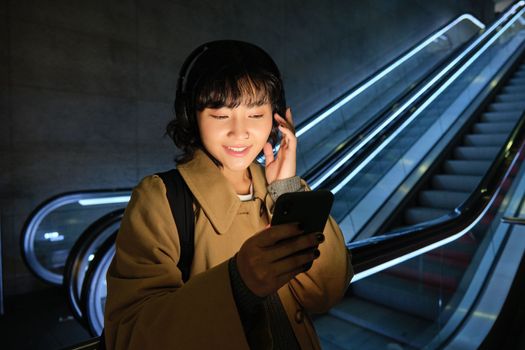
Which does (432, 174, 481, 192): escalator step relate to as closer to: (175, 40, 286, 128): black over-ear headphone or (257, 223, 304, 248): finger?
(175, 40, 286, 128): black over-ear headphone

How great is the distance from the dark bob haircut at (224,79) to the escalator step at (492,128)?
596cm

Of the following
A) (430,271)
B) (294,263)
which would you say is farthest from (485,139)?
(294,263)

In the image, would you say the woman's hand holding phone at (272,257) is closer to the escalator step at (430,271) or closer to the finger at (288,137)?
the finger at (288,137)

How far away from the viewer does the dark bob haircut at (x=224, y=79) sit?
928 millimetres

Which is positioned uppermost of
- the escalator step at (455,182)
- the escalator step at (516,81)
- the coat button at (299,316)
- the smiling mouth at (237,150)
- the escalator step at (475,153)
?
the escalator step at (516,81)

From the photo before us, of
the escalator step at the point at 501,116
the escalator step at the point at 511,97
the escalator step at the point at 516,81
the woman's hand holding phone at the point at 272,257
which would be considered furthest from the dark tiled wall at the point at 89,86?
the escalator step at the point at 516,81

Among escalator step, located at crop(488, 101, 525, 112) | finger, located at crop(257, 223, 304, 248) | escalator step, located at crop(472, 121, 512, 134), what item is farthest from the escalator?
escalator step, located at crop(488, 101, 525, 112)

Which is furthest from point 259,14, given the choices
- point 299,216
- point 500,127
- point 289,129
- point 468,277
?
point 299,216

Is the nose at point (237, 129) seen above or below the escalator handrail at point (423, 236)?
above

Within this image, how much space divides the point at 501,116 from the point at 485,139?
3.00ft

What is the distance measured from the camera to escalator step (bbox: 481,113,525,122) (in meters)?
5.77

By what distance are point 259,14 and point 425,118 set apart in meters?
3.38

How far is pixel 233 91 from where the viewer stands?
923 millimetres

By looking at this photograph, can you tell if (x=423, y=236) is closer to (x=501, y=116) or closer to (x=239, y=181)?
(x=239, y=181)
